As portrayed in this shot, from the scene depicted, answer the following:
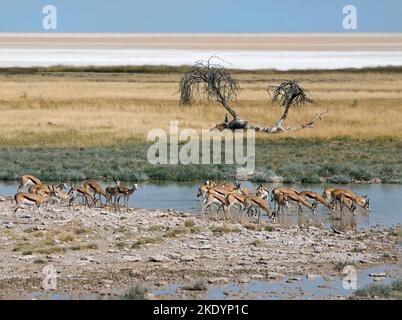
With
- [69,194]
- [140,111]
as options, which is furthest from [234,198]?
[140,111]

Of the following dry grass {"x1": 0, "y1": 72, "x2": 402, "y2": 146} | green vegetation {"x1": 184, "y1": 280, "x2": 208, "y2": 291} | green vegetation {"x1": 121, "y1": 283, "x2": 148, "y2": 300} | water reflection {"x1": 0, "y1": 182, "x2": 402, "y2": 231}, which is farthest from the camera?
dry grass {"x1": 0, "y1": 72, "x2": 402, "y2": 146}

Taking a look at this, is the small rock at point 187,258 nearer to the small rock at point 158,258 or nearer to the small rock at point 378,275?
the small rock at point 158,258

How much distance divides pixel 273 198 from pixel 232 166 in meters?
7.82

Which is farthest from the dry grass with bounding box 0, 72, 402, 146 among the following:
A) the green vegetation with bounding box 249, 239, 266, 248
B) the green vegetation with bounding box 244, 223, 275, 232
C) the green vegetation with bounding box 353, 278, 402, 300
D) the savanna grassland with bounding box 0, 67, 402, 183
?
the green vegetation with bounding box 353, 278, 402, 300

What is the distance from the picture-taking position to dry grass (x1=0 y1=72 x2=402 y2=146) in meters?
33.0

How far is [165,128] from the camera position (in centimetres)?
3434

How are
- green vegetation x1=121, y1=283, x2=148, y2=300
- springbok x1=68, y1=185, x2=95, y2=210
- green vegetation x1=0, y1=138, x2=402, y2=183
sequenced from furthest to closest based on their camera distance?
1. green vegetation x1=0, y1=138, x2=402, y2=183
2. springbok x1=68, y1=185, x2=95, y2=210
3. green vegetation x1=121, y1=283, x2=148, y2=300

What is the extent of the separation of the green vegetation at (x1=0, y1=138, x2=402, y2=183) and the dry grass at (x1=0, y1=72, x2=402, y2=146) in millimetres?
2074

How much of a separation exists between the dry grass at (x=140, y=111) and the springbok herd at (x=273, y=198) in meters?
13.2

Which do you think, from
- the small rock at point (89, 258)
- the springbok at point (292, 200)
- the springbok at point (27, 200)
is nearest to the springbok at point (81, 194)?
the springbok at point (27, 200)

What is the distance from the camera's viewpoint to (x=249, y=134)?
3303 cm

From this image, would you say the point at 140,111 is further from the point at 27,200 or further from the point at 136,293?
the point at 136,293

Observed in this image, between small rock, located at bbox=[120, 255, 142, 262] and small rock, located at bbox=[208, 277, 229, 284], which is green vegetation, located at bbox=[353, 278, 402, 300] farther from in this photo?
small rock, located at bbox=[120, 255, 142, 262]

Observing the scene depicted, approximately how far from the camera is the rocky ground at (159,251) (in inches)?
516
